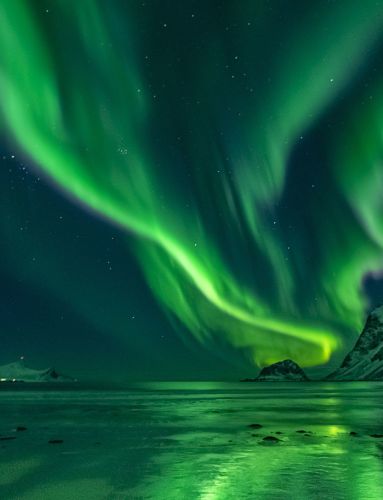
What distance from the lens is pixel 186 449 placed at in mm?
23938

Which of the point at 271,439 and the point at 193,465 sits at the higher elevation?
the point at 271,439

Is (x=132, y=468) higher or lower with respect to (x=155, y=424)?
lower

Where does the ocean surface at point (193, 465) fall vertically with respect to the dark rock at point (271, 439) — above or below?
below

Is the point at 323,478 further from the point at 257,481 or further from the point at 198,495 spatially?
the point at 198,495

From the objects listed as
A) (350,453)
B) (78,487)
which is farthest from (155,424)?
(78,487)

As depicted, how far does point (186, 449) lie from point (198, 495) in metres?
10.8

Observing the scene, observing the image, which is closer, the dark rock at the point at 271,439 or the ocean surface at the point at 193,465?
the ocean surface at the point at 193,465

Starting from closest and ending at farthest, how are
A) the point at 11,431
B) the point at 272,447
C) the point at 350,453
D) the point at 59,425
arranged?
1. the point at 350,453
2. the point at 272,447
3. the point at 11,431
4. the point at 59,425

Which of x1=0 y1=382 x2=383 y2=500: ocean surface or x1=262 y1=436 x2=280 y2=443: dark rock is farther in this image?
x1=262 y1=436 x2=280 y2=443: dark rock

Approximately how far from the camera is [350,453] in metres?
21.2

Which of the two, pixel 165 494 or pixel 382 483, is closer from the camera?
pixel 165 494

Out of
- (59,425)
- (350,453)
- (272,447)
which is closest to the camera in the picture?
(350,453)

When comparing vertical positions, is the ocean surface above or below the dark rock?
below

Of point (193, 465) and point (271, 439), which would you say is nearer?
point (193, 465)
